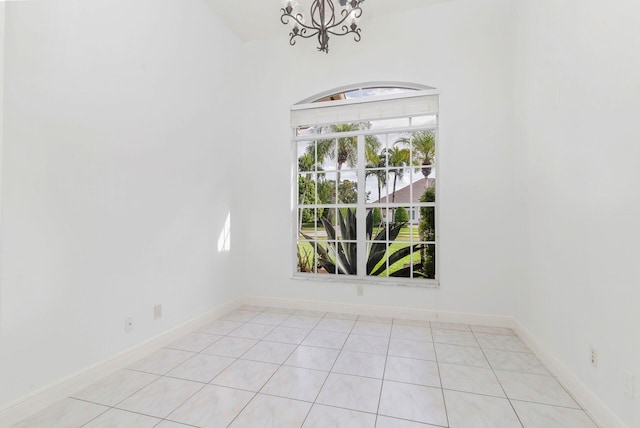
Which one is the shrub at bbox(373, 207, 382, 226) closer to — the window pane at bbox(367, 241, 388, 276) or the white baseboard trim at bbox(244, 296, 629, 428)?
the window pane at bbox(367, 241, 388, 276)

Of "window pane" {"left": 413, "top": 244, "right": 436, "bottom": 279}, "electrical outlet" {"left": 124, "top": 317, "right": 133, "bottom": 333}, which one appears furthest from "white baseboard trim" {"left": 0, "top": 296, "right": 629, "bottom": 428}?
"window pane" {"left": 413, "top": 244, "right": 436, "bottom": 279}

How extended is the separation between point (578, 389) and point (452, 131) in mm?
2367

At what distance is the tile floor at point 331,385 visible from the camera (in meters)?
1.64

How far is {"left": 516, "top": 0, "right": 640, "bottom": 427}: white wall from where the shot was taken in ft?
4.70

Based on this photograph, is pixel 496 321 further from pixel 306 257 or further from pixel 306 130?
pixel 306 130

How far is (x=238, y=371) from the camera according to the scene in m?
2.16

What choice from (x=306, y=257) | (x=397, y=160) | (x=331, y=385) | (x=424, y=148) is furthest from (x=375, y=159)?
(x=331, y=385)

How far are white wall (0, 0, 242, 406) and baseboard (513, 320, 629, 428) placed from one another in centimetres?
304

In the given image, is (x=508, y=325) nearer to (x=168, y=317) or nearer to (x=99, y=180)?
(x=168, y=317)

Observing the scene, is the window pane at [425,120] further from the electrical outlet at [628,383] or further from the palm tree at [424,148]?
the electrical outlet at [628,383]

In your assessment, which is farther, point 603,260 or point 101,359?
point 101,359

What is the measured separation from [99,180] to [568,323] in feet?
10.8

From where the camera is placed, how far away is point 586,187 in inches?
69.9

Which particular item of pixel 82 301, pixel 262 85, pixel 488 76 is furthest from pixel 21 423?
pixel 488 76
